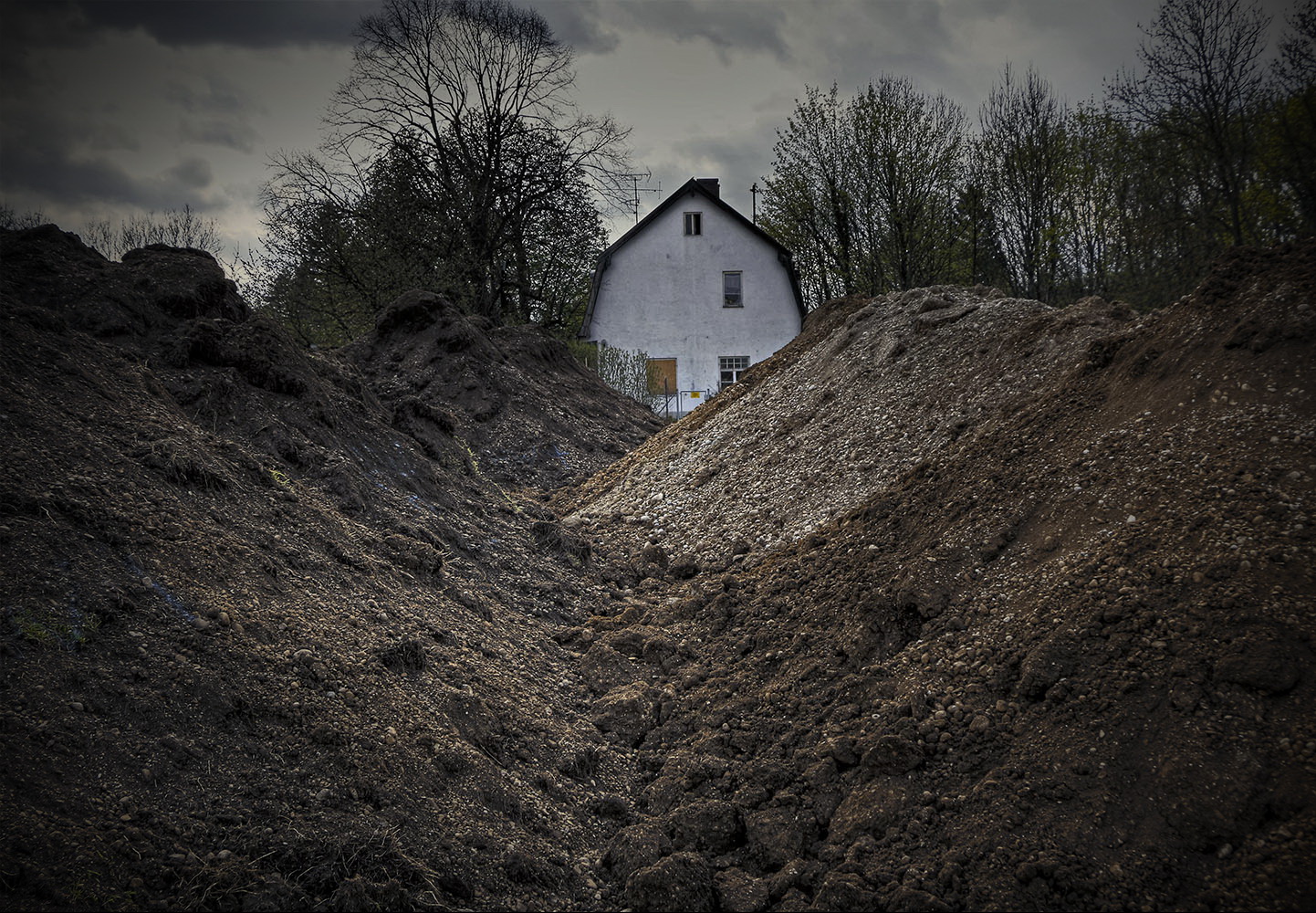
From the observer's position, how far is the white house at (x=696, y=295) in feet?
85.8

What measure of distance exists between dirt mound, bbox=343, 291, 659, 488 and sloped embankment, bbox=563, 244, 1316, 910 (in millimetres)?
5801

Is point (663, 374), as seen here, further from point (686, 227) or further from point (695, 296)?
point (686, 227)

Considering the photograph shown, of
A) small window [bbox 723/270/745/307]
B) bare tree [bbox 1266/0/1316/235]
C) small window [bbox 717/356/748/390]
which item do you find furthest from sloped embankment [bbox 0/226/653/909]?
small window [bbox 723/270/745/307]

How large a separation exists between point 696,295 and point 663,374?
300 cm

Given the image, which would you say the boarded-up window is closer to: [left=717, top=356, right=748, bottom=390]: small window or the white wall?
the white wall

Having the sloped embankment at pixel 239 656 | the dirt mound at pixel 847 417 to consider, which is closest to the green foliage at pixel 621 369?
the dirt mound at pixel 847 417

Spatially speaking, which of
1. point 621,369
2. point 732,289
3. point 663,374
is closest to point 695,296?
point 732,289

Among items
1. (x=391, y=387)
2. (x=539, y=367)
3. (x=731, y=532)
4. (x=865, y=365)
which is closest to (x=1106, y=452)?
(x=731, y=532)

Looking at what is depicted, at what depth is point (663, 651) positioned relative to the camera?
543 cm

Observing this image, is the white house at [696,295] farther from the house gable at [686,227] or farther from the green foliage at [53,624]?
the green foliage at [53,624]

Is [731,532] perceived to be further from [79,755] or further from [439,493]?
[79,755]

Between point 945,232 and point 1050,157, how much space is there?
2749 mm

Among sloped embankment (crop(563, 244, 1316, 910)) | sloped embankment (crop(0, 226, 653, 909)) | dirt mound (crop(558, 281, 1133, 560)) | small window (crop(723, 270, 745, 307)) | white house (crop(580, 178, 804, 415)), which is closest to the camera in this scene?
sloped embankment (crop(0, 226, 653, 909))

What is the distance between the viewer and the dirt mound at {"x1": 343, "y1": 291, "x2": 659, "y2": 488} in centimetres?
1198
